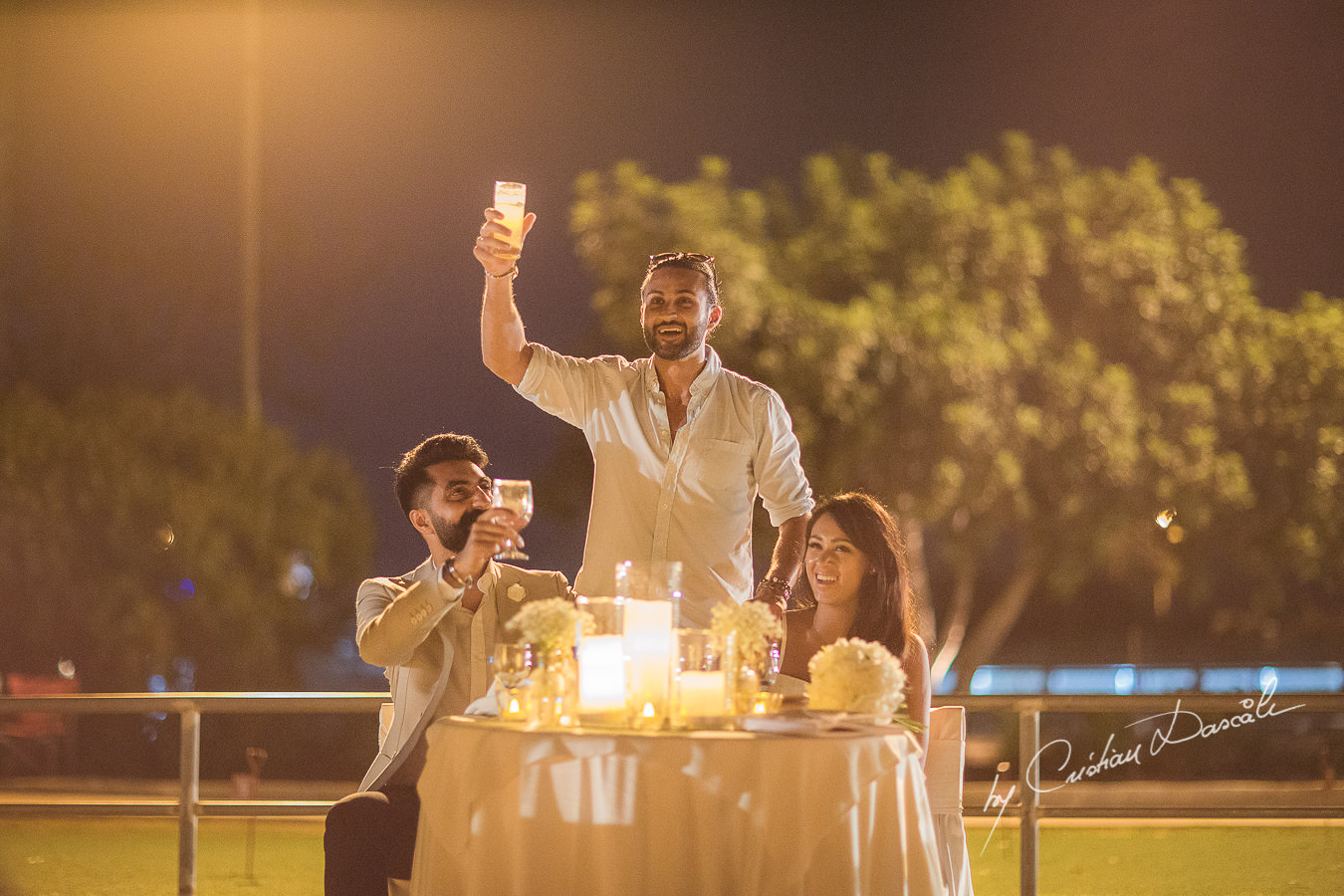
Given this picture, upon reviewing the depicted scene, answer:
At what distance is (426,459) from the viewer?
412 cm

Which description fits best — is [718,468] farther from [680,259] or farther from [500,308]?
[500,308]

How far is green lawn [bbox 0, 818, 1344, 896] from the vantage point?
6668 mm

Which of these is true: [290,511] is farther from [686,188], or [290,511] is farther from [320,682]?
[686,188]

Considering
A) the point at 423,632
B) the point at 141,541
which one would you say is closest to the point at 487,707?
the point at 423,632

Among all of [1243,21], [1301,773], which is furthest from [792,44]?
[1301,773]

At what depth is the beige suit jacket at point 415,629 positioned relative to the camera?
3705 millimetres

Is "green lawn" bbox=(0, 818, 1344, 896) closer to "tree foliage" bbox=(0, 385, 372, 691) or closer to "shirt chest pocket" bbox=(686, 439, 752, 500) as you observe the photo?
"shirt chest pocket" bbox=(686, 439, 752, 500)

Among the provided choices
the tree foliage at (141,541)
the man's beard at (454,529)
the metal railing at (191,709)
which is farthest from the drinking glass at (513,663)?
the tree foliage at (141,541)

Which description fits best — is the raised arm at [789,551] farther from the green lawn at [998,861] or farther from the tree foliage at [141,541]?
the tree foliage at [141,541]

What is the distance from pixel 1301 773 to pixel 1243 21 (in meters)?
8.96

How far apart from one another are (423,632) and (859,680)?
1.21m

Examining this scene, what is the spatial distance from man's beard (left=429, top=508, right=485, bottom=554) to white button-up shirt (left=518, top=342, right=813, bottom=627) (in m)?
0.42

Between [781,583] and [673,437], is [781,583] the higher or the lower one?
the lower one

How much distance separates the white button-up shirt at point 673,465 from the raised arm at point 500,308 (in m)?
0.07
